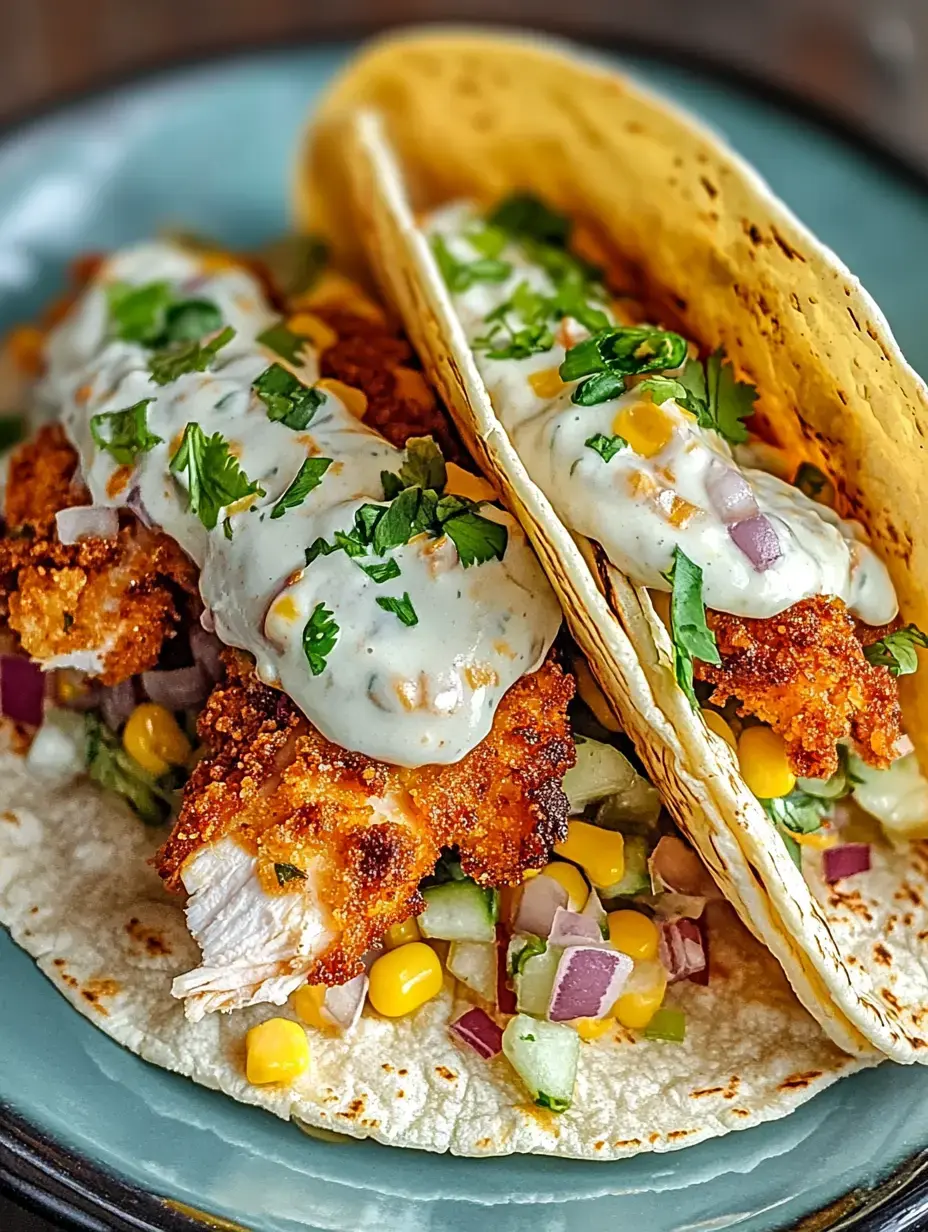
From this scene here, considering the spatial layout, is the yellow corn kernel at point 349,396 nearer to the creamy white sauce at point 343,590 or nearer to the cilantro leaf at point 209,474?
the creamy white sauce at point 343,590

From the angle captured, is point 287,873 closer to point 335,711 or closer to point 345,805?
point 345,805

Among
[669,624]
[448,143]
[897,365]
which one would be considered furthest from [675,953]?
[448,143]

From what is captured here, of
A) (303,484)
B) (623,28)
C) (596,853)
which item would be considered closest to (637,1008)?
(596,853)

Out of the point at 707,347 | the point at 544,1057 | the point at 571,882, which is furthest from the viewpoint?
the point at 707,347

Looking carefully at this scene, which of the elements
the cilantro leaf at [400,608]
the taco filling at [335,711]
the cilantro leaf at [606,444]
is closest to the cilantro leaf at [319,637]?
the taco filling at [335,711]

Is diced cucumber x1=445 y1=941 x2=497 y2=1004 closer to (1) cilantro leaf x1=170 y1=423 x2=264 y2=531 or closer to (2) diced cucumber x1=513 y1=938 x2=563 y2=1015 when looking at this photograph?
(2) diced cucumber x1=513 y1=938 x2=563 y2=1015

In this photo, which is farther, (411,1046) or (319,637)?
(411,1046)

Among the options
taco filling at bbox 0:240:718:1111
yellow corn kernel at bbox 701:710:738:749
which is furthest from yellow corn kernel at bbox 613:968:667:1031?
yellow corn kernel at bbox 701:710:738:749
